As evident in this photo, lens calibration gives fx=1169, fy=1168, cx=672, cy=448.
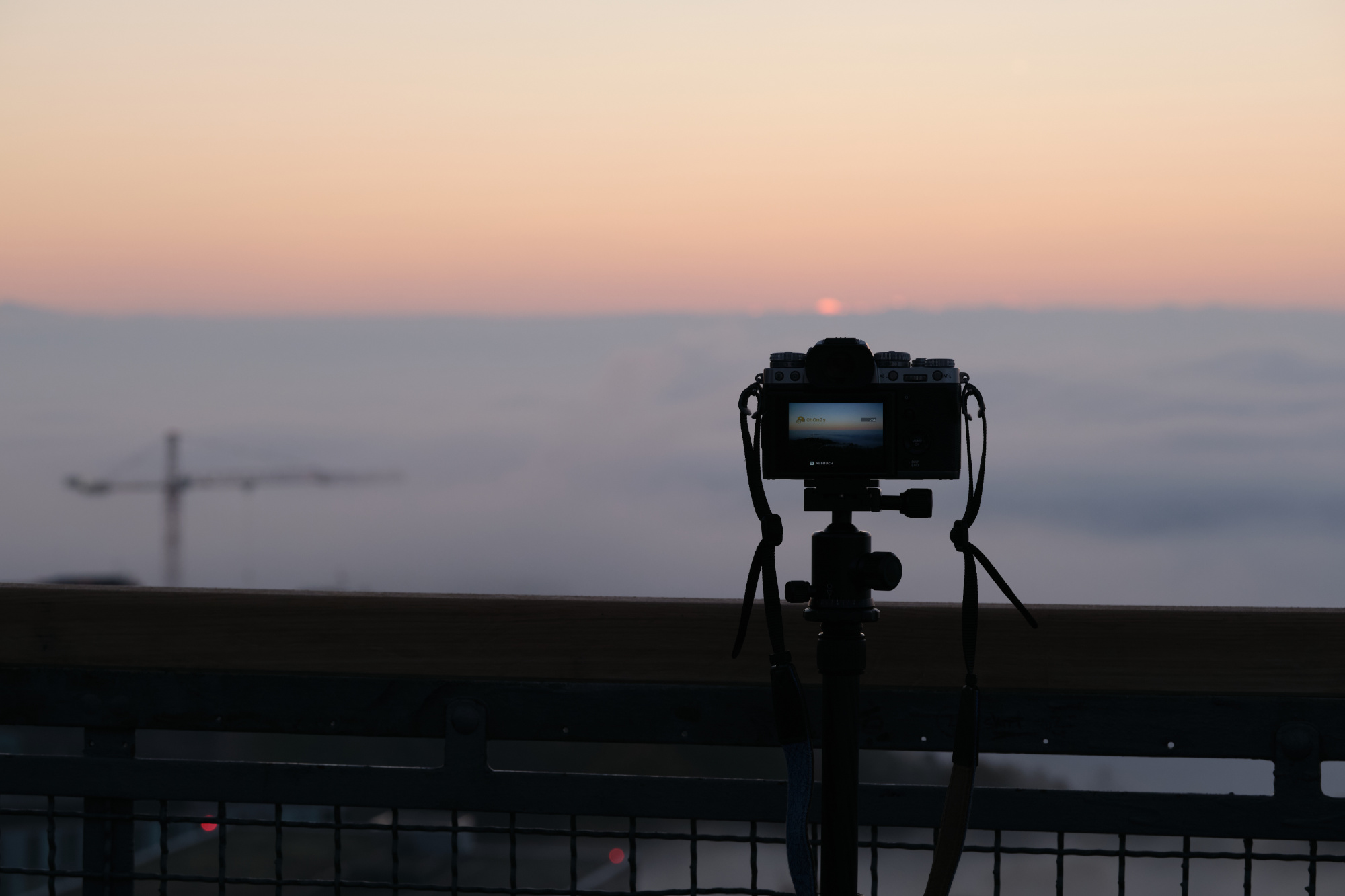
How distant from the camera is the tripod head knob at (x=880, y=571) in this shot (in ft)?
5.44

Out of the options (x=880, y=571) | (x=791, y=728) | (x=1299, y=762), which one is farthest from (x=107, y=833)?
(x=1299, y=762)

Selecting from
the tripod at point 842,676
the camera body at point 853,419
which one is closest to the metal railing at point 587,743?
the tripod at point 842,676

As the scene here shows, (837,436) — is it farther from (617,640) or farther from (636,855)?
(636,855)

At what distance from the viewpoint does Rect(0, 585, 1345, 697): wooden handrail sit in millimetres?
1726

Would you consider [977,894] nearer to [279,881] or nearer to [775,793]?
[775,793]

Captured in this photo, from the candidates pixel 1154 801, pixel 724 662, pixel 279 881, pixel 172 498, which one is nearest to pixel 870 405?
pixel 724 662

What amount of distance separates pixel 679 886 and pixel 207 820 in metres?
0.75

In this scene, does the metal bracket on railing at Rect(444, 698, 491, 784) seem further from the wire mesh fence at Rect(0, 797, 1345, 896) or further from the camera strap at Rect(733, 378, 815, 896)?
the camera strap at Rect(733, 378, 815, 896)

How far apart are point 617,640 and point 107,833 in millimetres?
947

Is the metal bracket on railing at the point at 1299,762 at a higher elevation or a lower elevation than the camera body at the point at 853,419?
lower

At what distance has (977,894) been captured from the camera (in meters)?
1.60

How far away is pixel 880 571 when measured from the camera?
1660 millimetres

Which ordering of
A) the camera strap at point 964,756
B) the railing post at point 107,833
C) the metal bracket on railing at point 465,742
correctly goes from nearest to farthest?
the camera strap at point 964,756 < the metal bracket on railing at point 465,742 < the railing post at point 107,833

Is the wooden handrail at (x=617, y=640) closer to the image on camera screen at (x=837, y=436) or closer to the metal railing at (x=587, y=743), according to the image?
the metal railing at (x=587, y=743)
